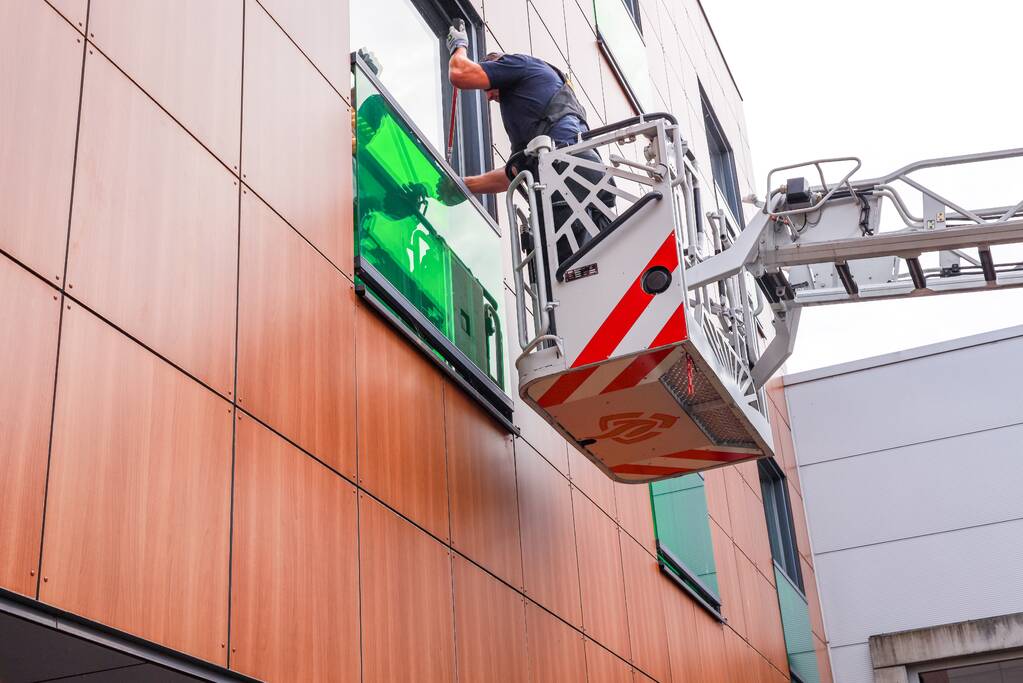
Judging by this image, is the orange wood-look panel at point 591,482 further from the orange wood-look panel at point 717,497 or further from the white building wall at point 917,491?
the white building wall at point 917,491

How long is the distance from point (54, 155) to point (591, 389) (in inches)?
146

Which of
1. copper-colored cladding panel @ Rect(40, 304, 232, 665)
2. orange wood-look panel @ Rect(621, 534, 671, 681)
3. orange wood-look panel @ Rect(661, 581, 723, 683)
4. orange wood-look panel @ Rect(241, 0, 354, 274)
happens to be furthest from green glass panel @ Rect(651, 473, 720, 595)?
copper-colored cladding panel @ Rect(40, 304, 232, 665)

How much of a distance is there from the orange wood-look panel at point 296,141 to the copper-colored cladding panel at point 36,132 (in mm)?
1321

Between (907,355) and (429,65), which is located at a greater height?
(907,355)

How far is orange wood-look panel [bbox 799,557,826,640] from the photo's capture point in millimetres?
19578

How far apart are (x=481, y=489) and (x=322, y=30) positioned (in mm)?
3054

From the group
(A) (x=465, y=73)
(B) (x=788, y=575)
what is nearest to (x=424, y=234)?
(A) (x=465, y=73)

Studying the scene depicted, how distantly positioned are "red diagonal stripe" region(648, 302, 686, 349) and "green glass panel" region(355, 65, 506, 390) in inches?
61.9

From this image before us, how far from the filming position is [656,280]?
24.3 feet

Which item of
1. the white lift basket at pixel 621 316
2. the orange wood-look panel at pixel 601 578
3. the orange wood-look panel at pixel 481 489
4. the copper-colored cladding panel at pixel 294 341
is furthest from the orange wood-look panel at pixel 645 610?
the copper-colored cladding panel at pixel 294 341

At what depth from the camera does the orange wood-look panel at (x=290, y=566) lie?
5.33 meters

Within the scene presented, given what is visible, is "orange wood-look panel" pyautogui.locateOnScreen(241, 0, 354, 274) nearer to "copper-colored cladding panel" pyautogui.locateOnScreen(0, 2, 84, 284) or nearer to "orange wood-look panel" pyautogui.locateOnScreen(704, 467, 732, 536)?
"copper-colored cladding panel" pyautogui.locateOnScreen(0, 2, 84, 284)

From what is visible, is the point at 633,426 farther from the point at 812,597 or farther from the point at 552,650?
the point at 812,597

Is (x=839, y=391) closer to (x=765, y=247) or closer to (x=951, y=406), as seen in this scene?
(x=951, y=406)
